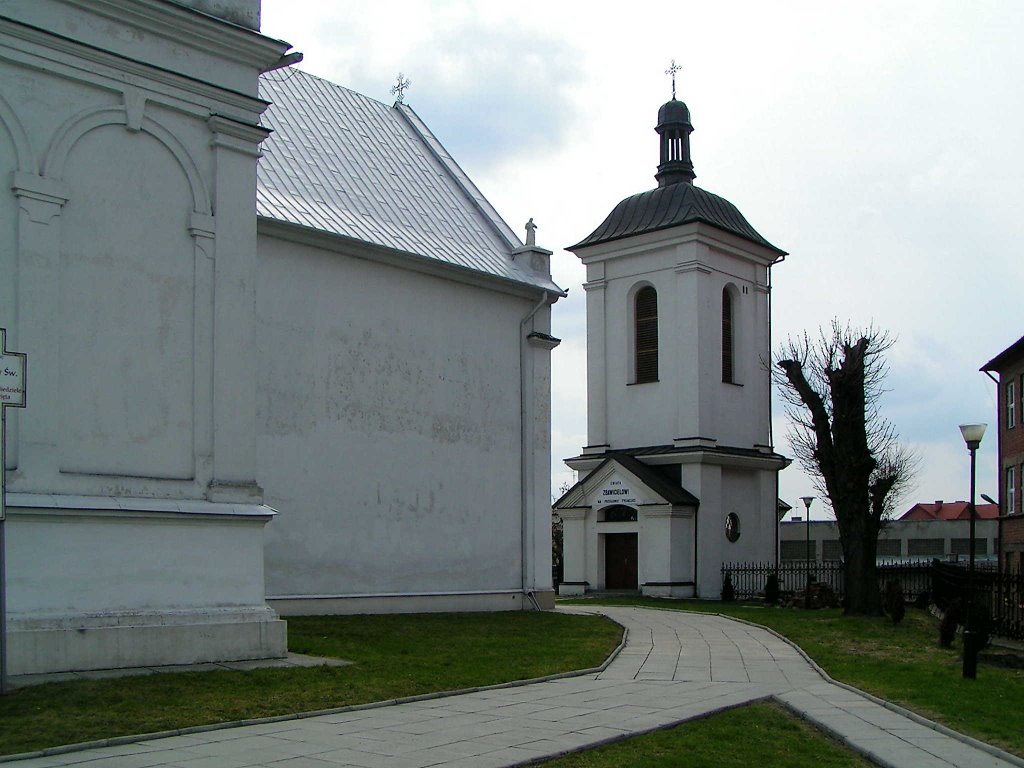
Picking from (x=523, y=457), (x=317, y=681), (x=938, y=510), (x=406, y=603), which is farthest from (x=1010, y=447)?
(x=938, y=510)

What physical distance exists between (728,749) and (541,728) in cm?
166

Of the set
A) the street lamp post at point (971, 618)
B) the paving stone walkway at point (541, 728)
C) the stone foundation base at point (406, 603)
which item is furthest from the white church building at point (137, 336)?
the street lamp post at point (971, 618)

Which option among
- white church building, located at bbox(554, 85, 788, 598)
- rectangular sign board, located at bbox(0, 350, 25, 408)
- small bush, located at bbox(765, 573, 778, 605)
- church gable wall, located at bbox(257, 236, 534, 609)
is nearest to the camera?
rectangular sign board, located at bbox(0, 350, 25, 408)

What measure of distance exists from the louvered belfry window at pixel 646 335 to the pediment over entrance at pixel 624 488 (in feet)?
11.0

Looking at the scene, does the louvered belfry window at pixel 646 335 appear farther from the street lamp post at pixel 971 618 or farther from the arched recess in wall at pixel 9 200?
the arched recess in wall at pixel 9 200

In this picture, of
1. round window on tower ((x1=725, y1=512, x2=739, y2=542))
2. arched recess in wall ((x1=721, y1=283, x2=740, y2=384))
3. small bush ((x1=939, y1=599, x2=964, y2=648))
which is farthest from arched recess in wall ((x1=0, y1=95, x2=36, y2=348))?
arched recess in wall ((x1=721, y1=283, x2=740, y2=384))

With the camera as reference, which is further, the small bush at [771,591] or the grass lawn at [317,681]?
the small bush at [771,591]

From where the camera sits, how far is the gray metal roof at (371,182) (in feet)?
75.9

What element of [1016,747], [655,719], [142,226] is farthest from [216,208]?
[1016,747]

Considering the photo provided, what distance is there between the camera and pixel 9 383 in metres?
10.7

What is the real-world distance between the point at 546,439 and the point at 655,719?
16430 millimetres

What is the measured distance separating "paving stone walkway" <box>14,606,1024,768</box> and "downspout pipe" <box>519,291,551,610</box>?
10.9 metres

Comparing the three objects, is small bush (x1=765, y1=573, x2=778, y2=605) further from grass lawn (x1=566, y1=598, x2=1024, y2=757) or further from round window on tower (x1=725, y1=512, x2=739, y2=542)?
grass lawn (x1=566, y1=598, x2=1024, y2=757)

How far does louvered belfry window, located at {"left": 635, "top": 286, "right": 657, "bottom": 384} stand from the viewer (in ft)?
130
